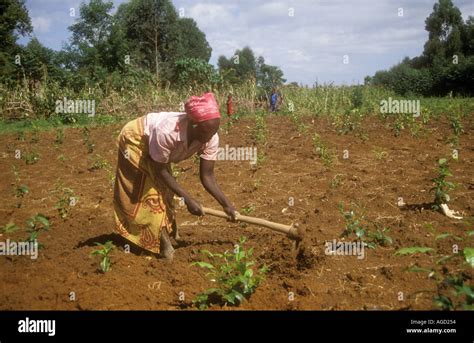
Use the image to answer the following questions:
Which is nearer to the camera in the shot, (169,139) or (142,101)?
(169,139)

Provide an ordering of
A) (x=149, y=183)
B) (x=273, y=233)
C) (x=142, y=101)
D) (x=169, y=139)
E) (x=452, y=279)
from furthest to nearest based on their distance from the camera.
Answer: (x=142, y=101), (x=273, y=233), (x=149, y=183), (x=169, y=139), (x=452, y=279)

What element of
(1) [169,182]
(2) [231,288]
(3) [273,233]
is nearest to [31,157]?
(1) [169,182]

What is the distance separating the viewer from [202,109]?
9.16ft

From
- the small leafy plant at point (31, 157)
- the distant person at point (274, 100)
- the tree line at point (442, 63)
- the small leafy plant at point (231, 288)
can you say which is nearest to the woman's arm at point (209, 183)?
the small leafy plant at point (231, 288)

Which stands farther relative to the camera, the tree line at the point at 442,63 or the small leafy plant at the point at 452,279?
the tree line at the point at 442,63

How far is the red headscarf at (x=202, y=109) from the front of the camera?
9.14 ft

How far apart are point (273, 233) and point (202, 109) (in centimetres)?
158

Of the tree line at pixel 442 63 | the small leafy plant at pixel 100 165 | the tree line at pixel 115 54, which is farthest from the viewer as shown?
the tree line at pixel 442 63

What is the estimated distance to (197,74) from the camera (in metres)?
21.1

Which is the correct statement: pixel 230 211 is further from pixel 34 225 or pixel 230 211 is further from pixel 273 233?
pixel 34 225

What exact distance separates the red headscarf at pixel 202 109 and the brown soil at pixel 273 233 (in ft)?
4.03

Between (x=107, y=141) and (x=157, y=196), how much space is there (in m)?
5.87

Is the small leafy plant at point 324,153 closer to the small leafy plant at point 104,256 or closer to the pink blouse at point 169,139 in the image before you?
the pink blouse at point 169,139
